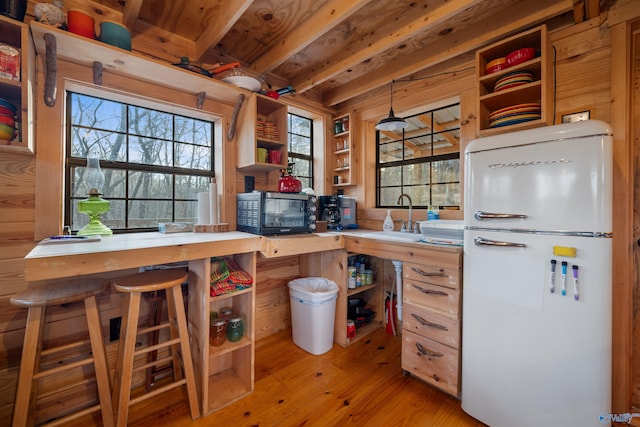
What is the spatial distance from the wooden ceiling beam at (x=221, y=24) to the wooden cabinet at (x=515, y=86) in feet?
5.14

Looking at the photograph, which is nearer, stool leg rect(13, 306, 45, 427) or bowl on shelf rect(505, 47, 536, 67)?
stool leg rect(13, 306, 45, 427)

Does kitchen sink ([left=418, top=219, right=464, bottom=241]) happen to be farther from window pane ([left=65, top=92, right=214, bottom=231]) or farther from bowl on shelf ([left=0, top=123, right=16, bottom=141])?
bowl on shelf ([left=0, top=123, right=16, bottom=141])

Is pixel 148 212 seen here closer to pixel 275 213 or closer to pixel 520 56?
pixel 275 213

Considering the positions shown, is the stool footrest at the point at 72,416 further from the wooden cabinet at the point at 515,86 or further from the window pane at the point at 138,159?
the wooden cabinet at the point at 515,86

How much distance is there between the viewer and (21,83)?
4.25ft

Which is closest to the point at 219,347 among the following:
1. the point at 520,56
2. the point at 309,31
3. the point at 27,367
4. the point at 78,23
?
the point at 27,367

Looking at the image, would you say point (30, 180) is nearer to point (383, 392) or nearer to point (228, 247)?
point (228, 247)

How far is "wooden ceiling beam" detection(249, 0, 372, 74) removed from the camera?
5.33 feet

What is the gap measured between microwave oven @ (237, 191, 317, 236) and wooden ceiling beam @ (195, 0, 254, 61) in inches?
42.6

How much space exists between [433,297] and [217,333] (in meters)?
1.38

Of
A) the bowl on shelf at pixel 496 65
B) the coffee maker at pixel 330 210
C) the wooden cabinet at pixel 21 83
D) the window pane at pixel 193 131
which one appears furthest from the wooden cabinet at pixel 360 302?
the wooden cabinet at pixel 21 83

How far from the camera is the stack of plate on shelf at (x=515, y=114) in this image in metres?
1.66

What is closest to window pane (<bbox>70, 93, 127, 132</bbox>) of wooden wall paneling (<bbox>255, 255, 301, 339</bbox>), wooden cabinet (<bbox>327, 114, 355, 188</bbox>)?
wooden wall paneling (<bbox>255, 255, 301, 339</bbox>)

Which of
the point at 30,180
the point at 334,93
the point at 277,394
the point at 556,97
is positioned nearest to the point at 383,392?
the point at 277,394
